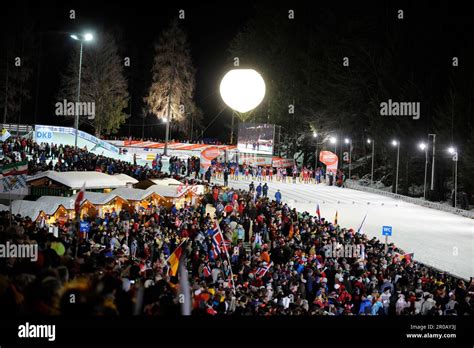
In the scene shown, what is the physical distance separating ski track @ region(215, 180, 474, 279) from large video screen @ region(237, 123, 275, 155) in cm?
382

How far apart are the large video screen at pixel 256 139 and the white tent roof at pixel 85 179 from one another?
16.5 metres

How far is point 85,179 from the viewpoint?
19203 mm

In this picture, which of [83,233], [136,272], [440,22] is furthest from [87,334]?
[440,22]

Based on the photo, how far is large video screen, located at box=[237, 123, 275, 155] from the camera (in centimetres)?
3672

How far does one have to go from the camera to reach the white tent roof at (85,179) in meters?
18.4

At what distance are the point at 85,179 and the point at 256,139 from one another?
62.8 feet

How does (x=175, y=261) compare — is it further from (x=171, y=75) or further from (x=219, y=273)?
(x=171, y=75)

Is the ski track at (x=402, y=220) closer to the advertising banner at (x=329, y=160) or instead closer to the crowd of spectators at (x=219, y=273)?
the advertising banner at (x=329, y=160)

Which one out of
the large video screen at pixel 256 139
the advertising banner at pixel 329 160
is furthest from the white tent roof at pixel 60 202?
the large video screen at pixel 256 139

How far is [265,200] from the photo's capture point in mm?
18938

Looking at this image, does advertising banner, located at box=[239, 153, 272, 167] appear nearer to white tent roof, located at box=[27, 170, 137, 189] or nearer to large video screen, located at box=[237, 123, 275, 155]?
large video screen, located at box=[237, 123, 275, 155]

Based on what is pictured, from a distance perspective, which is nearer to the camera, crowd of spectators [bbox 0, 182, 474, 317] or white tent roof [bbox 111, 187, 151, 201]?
crowd of spectators [bbox 0, 182, 474, 317]

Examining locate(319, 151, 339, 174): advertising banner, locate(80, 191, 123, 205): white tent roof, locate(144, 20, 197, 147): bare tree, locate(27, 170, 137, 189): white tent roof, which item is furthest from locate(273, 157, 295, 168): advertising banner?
locate(80, 191, 123, 205): white tent roof

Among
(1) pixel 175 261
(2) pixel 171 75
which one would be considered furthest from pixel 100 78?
(1) pixel 175 261
